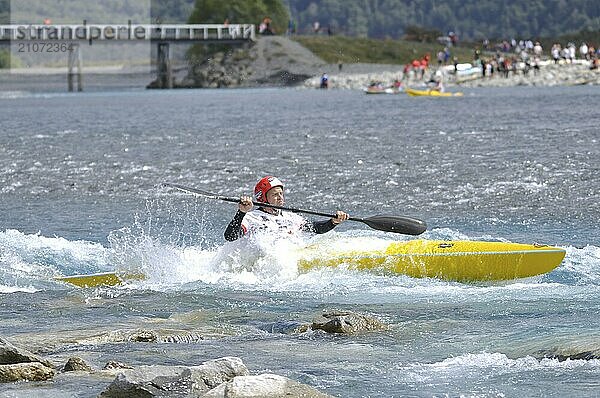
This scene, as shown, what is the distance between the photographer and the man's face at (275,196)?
1334 cm

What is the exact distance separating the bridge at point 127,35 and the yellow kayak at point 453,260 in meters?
63.2

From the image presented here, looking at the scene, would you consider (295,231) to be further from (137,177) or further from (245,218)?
(137,177)

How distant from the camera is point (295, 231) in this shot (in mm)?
Result: 13500

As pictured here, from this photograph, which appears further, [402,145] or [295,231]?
[402,145]

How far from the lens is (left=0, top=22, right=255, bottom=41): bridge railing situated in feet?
251

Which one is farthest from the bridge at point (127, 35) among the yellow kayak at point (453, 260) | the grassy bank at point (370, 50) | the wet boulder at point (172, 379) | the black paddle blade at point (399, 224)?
the wet boulder at point (172, 379)

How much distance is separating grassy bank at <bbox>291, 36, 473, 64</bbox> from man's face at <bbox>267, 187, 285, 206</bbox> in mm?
81413

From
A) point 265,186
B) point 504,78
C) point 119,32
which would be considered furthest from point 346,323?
point 119,32

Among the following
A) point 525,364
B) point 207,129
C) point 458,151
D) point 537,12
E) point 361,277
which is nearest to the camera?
point 525,364

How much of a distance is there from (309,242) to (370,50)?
3459 inches

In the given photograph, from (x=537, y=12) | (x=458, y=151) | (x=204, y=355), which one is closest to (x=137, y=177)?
(x=458, y=151)

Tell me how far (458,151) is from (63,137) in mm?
13018

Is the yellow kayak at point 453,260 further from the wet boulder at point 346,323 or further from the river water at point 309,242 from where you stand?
the wet boulder at point 346,323

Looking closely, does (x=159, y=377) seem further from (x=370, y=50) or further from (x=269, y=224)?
(x=370, y=50)
